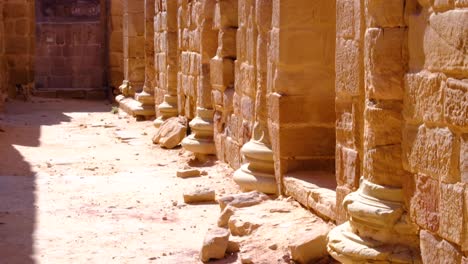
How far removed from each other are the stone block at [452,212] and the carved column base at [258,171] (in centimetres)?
326

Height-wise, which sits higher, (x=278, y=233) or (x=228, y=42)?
(x=228, y=42)

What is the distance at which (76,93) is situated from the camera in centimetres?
2233

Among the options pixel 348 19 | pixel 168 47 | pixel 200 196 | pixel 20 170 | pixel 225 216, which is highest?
pixel 348 19

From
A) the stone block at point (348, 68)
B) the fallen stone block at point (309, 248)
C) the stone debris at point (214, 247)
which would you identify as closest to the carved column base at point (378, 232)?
the fallen stone block at point (309, 248)

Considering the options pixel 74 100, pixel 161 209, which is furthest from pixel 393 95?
pixel 74 100

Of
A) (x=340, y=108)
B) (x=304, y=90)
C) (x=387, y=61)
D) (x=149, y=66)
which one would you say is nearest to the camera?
(x=387, y=61)

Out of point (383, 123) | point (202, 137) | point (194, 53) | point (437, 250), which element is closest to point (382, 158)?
point (383, 123)

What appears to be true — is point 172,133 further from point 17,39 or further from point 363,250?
point 17,39

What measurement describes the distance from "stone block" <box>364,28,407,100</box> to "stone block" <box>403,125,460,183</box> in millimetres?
267

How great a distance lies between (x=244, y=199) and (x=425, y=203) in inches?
119

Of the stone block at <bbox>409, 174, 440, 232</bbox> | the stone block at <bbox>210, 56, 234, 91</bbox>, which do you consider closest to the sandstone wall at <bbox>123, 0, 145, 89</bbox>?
the stone block at <bbox>210, 56, 234, 91</bbox>

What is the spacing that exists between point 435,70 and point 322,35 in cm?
293

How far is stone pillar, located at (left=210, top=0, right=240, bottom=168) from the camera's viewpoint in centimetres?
918

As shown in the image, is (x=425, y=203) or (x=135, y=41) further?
(x=135, y=41)
